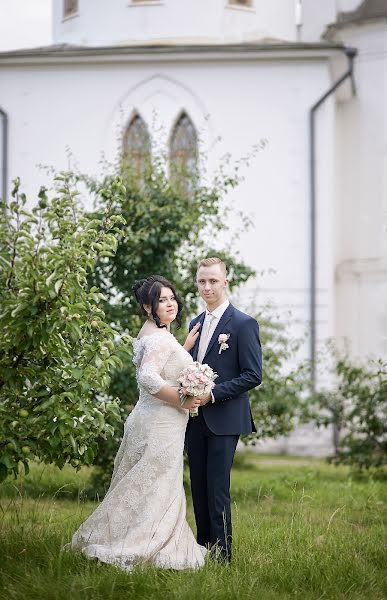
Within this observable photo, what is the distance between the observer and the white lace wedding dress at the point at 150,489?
6406 millimetres

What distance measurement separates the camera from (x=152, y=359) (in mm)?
6605

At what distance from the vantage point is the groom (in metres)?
6.66

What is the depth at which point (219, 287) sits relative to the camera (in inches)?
266

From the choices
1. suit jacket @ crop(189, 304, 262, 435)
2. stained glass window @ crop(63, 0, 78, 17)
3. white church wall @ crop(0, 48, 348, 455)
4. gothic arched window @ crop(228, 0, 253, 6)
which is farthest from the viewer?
stained glass window @ crop(63, 0, 78, 17)

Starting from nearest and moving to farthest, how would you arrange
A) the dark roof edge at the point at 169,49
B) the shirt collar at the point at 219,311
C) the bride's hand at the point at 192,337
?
1. the shirt collar at the point at 219,311
2. the bride's hand at the point at 192,337
3. the dark roof edge at the point at 169,49

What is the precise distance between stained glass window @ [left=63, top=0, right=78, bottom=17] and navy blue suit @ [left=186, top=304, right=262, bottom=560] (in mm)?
16427

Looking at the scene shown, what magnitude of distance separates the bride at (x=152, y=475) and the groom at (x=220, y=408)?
6.1 inches

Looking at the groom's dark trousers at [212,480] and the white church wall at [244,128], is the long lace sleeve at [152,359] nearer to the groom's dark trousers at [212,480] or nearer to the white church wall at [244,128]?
the groom's dark trousers at [212,480]

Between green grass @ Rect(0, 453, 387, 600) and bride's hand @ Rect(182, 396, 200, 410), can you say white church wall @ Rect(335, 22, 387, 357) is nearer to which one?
green grass @ Rect(0, 453, 387, 600)

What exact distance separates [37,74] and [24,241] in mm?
14998

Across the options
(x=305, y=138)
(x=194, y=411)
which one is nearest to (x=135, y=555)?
(x=194, y=411)

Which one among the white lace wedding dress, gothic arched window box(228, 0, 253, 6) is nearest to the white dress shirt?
the white lace wedding dress

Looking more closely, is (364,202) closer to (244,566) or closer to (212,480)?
(212,480)

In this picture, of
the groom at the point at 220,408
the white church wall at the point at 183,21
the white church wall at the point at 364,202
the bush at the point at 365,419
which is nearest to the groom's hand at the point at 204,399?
the groom at the point at 220,408
